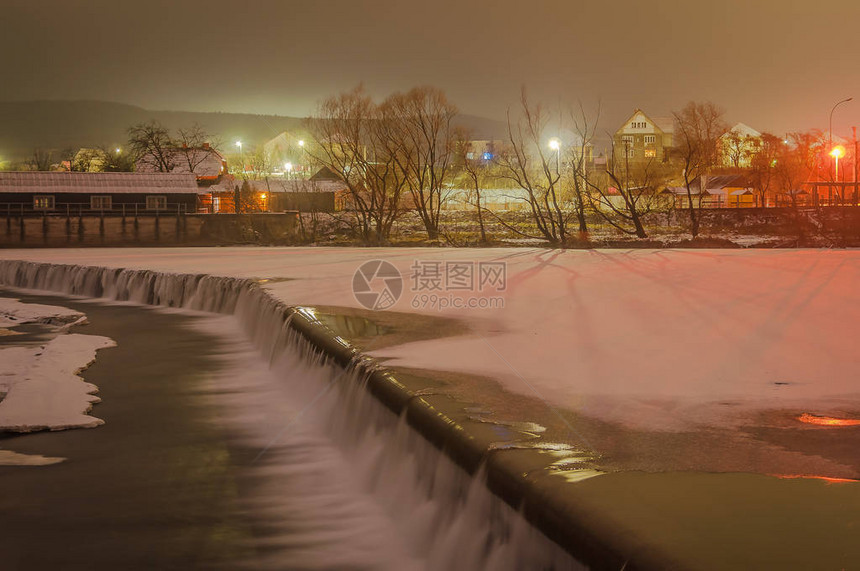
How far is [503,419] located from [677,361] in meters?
2.85

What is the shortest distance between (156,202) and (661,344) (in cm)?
6200

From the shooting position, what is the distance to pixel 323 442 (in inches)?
306

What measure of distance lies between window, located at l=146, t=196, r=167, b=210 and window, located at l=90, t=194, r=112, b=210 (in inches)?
98.0

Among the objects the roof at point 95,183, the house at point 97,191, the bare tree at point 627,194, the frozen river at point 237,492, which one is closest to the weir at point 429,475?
the frozen river at point 237,492

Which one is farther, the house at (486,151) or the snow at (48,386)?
the house at (486,151)

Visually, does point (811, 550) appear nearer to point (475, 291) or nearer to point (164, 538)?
point (164, 538)

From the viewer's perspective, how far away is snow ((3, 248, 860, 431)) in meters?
6.16

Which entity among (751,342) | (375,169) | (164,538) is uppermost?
(375,169)

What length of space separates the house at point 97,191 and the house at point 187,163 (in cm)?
1900

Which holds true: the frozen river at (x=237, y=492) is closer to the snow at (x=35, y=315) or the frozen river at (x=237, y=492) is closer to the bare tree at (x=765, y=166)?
the snow at (x=35, y=315)

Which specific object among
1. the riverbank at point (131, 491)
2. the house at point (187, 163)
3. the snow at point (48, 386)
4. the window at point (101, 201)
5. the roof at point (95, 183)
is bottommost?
the riverbank at point (131, 491)

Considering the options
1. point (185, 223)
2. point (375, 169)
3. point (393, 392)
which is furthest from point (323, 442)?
Answer: point (185, 223)

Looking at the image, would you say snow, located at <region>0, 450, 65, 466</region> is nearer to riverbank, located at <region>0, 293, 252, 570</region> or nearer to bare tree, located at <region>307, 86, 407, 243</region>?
riverbank, located at <region>0, 293, 252, 570</region>

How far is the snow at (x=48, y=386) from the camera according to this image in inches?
332
